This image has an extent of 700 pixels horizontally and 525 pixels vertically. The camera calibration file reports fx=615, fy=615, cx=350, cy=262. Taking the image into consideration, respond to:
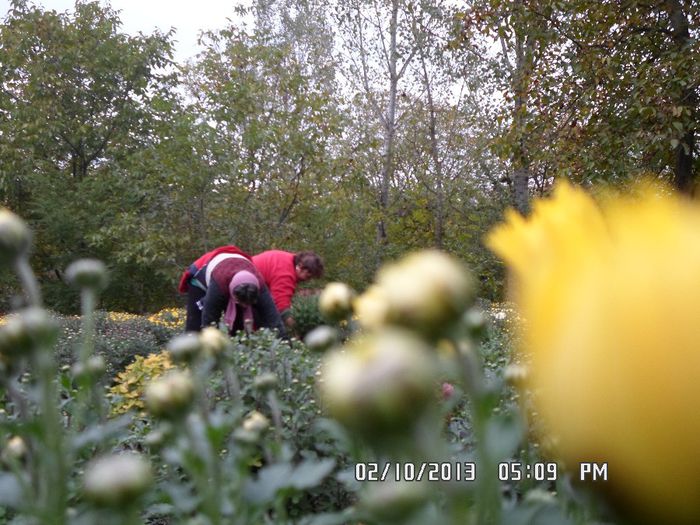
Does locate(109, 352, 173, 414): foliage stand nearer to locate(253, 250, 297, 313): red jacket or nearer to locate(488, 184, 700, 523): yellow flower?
locate(253, 250, 297, 313): red jacket

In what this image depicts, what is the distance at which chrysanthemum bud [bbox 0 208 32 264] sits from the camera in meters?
0.56

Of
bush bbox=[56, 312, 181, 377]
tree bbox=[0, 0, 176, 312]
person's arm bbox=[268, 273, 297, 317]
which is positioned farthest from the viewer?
tree bbox=[0, 0, 176, 312]

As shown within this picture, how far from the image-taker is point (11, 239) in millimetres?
563

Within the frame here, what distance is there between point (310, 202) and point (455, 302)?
10.4 m

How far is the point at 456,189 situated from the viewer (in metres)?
12.6

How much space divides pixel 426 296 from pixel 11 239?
0.43 m

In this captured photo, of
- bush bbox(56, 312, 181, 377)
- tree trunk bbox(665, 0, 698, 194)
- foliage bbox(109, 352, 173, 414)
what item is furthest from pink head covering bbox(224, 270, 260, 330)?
tree trunk bbox(665, 0, 698, 194)

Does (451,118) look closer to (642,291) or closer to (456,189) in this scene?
(456,189)

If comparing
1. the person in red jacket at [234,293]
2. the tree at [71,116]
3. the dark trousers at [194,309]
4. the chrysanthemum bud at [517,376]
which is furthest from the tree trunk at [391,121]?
the chrysanthemum bud at [517,376]

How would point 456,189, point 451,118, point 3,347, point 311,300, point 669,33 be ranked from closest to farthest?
point 3,347
point 669,33
point 311,300
point 456,189
point 451,118

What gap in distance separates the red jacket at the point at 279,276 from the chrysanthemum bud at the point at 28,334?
4.15 m

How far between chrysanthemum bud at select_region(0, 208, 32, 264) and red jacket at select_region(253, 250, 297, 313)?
411 centimetres

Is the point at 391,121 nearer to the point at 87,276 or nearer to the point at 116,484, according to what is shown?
the point at 87,276

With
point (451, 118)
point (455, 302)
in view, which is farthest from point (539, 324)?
point (451, 118)
